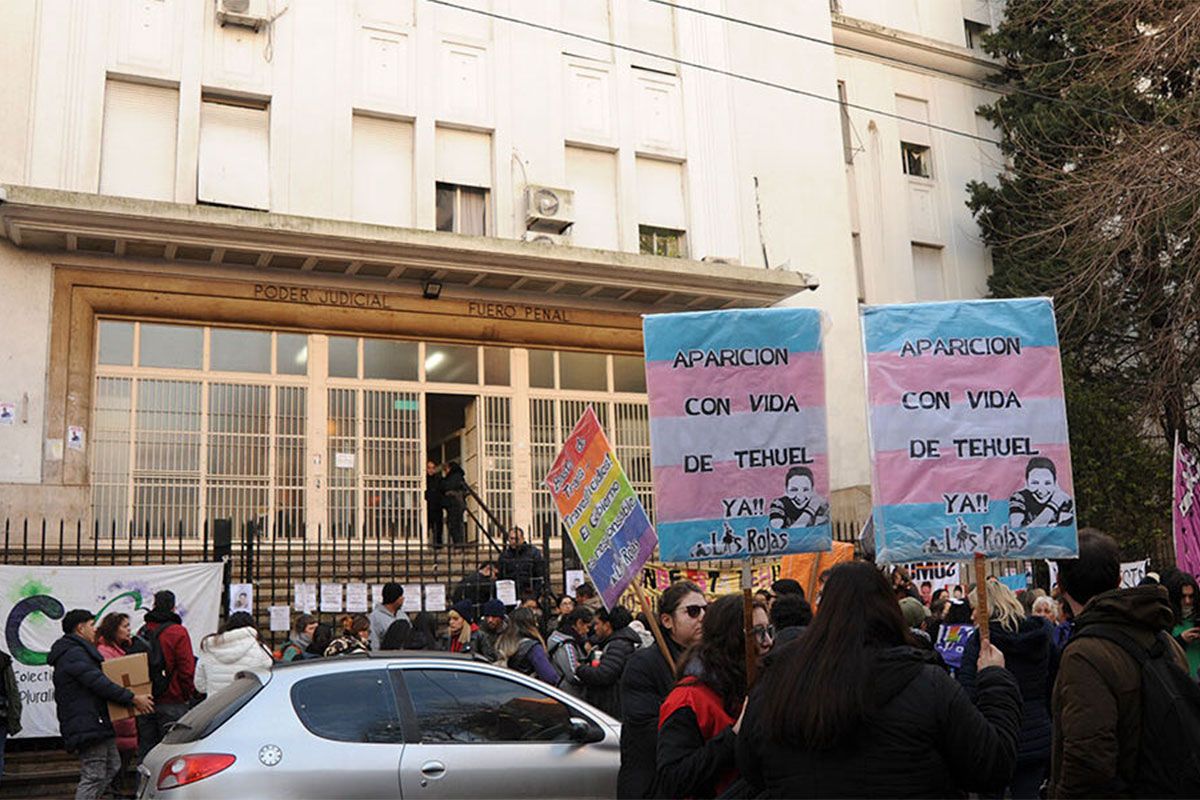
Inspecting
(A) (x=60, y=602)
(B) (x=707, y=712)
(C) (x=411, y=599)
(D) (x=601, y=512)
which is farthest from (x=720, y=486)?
(C) (x=411, y=599)

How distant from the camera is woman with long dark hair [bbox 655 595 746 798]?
→ 4363mm

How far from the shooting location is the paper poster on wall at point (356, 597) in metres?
14.7

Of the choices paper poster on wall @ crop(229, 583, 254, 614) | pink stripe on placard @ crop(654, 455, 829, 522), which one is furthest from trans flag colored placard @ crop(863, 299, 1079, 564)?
paper poster on wall @ crop(229, 583, 254, 614)

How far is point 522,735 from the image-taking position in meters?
7.37

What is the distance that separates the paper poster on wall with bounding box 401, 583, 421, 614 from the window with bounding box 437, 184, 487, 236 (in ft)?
23.3

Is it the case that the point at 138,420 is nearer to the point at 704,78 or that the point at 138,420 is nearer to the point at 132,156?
the point at 132,156

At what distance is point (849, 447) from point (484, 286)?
798cm

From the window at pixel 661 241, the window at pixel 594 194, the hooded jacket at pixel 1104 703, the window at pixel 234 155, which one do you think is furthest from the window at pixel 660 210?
the hooded jacket at pixel 1104 703

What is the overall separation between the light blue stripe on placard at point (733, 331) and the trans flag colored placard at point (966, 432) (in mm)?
328

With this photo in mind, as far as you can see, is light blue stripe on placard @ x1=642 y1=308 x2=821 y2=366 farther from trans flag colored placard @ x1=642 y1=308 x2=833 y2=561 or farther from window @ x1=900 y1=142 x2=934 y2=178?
window @ x1=900 y1=142 x2=934 y2=178

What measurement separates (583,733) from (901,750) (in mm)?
4234

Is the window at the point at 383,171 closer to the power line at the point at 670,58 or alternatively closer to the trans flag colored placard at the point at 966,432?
the power line at the point at 670,58

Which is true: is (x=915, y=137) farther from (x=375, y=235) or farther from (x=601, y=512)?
(x=601, y=512)

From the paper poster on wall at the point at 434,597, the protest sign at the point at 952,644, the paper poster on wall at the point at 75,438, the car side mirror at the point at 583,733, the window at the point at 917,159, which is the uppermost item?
the window at the point at 917,159
